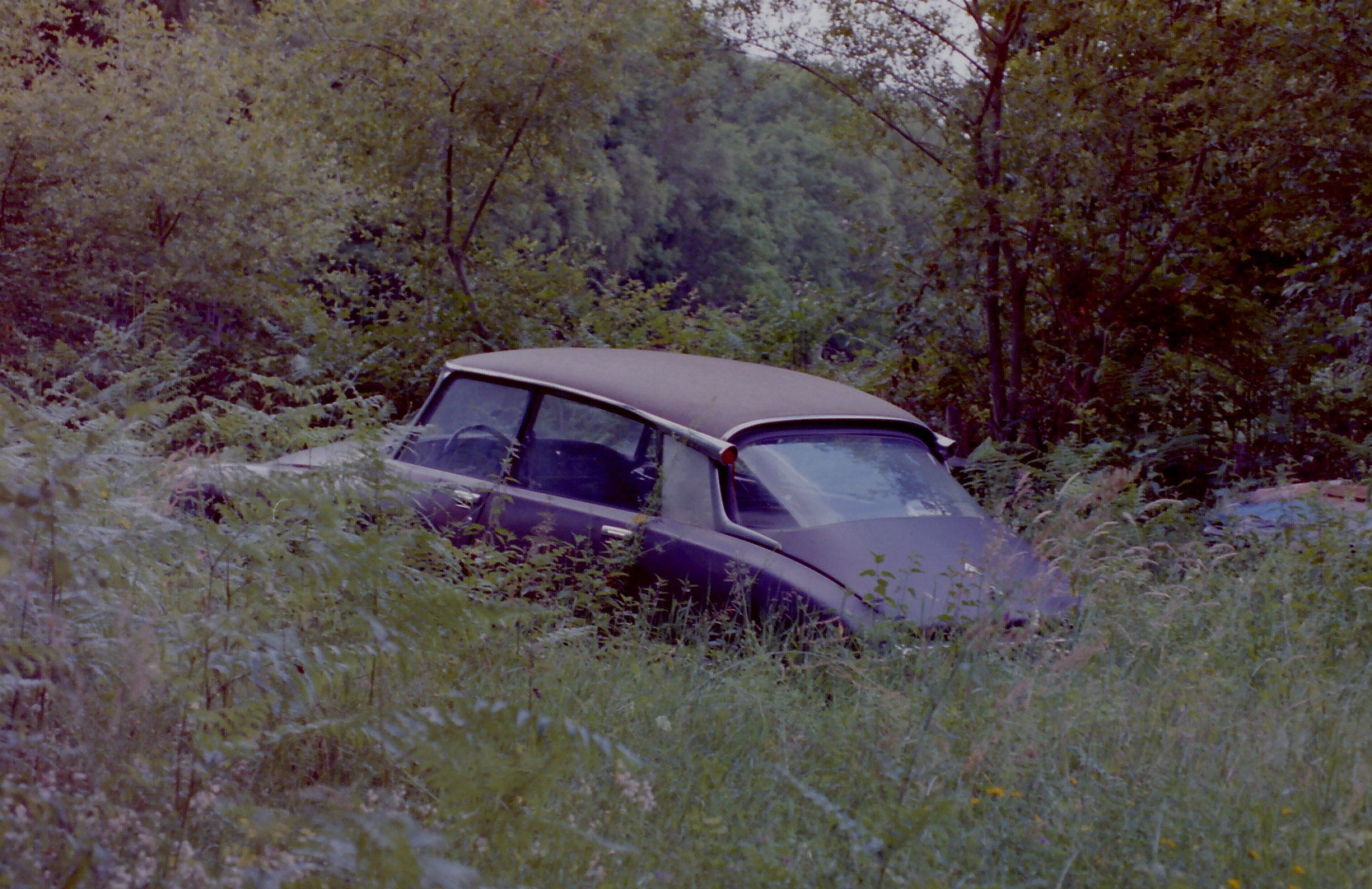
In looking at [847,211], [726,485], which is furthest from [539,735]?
[847,211]

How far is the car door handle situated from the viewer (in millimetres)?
5039

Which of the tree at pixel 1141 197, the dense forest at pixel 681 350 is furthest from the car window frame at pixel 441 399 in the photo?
the tree at pixel 1141 197

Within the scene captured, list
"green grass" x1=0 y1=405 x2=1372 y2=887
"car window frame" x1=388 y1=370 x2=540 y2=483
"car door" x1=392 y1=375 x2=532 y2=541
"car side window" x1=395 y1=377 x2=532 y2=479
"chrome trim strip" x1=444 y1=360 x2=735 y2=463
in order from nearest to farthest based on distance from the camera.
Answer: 1. "green grass" x1=0 y1=405 x2=1372 y2=887
2. "chrome trim strip" x1=444 y1=360 x2=735 y2=463
3. "car door" x1=392 y1=375 x2=532 y2=541
4. "car window frame" x1=388 y1=370 x2=540 y2=483
5. "car side window" x1=395 y1=377 x2=532 y2=479

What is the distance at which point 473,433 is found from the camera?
5816 millimetres

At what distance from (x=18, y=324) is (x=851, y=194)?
34.8ft

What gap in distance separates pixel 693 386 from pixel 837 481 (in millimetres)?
830

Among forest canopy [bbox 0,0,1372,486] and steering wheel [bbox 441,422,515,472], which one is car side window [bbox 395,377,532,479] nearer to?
steering wheel [bbox 441,422,515,472]

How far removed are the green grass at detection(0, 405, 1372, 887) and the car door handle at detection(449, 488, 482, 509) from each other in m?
0.67

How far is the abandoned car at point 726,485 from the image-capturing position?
174 inches

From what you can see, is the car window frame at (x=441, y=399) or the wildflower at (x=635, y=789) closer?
the wildflower at (x=635, y=789)

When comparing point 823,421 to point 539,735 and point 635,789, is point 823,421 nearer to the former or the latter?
point 635,789

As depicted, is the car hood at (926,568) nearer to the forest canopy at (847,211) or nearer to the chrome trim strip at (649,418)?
the chrome trim strip at (649,418)

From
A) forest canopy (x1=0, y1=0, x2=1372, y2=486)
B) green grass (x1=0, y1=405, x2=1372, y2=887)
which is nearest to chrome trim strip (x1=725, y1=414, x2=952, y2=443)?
green grass (x1=0, y1=405, x2=1372, y2=887)

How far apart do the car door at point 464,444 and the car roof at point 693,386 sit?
→ 119 mm
